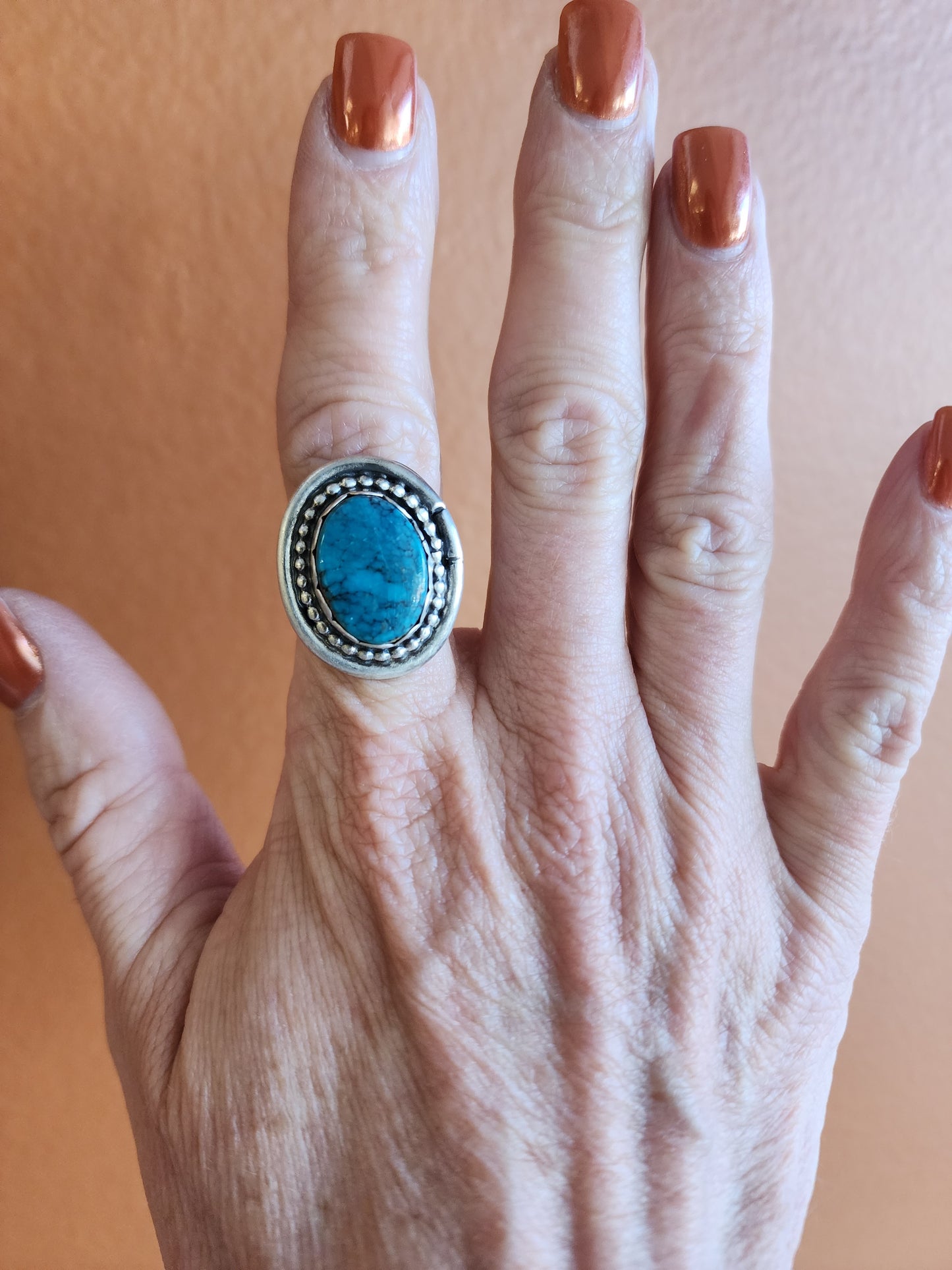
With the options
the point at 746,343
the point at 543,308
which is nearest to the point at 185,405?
the point at 543,308

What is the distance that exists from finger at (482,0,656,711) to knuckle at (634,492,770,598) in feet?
0.14

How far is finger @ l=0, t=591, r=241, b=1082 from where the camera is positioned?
0.75 meters

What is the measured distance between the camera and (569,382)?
70 centimetres

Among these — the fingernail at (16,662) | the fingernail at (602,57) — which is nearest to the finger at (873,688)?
the fingernail at (602,57)

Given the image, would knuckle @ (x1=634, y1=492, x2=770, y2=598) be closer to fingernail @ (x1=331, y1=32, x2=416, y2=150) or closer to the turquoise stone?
the turquoise stone

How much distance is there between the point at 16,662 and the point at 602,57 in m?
0.63

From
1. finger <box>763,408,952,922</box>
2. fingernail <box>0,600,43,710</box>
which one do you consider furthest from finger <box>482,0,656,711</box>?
fingernail <box>0,600,43,710</box>

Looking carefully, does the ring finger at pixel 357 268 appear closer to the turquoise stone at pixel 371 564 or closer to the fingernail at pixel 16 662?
the turquoise stone at pixel 371 564

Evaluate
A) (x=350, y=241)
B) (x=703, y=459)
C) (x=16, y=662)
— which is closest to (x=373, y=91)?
(x=350, y=241)

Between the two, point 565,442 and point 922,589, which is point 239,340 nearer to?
point 565,442

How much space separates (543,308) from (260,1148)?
0.66m

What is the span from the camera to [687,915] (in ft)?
2.46

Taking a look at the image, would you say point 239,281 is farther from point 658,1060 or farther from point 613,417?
point 658,1060

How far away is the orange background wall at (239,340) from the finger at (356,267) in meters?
0.19
